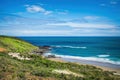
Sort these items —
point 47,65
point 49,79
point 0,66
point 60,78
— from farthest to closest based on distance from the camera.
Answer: point 47,65
point 0,66
point 60,78
point 49,79

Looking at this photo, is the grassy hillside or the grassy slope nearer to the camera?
the grassy slope

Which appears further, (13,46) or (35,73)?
(13,46)

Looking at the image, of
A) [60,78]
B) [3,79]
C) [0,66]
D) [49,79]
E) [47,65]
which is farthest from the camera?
[47,65]

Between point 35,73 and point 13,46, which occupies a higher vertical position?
point 13,46

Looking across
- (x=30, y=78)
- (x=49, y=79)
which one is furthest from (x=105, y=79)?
(x=30, y=78)

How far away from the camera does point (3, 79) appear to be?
52.1ft

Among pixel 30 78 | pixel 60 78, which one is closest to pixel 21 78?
pixel 30 78

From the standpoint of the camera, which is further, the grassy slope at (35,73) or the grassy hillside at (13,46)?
the grassy hillside at (13,46)

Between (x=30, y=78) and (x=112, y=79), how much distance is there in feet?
29.8

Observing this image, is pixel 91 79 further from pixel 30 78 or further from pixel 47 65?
pixel 47 65

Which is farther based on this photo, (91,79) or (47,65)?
(47,65)

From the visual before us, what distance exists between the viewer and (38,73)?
782 inches

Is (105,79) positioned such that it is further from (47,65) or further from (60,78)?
(47,65)

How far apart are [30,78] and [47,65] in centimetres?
1184
